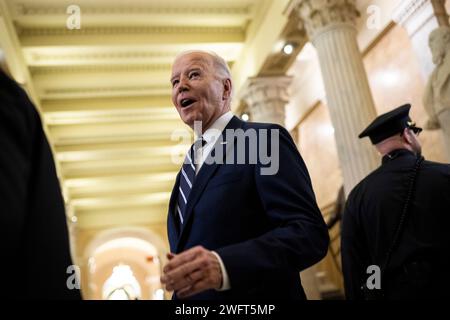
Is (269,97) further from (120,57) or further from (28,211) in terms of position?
(28,211)

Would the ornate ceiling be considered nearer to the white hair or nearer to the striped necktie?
the white hair

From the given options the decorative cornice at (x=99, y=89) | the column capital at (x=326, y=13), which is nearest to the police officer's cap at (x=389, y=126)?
the column capital at (x=326, y=13)

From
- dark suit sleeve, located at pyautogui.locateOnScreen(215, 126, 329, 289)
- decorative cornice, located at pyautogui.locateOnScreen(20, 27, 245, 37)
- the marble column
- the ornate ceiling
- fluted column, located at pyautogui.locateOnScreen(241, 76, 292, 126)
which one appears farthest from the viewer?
fluted column, located at pyautogui.locateOnScreen(241, 76, 292, 126)

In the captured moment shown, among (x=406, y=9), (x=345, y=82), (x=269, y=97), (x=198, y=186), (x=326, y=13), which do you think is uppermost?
(x=269, y=97)

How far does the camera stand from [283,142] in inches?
65.9

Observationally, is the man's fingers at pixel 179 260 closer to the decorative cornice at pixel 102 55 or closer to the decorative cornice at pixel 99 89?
the decorative cornice at pixel 102 55

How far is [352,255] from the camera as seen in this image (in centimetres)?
298

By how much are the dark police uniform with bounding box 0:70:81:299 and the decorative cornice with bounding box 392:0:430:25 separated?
6195 mm

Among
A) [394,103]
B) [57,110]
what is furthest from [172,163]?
[394,103]

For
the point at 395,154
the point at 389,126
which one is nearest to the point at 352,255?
the point at 395,154

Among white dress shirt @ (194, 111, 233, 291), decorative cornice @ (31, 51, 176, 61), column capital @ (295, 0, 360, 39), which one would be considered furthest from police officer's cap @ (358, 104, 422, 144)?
decorative cornice @ (31, 51, 176, 61)

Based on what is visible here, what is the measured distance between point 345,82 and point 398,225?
12.6ft

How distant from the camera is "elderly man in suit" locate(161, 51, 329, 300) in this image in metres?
1.29
